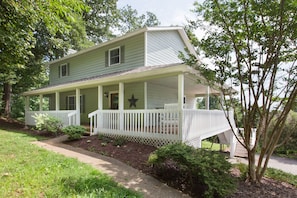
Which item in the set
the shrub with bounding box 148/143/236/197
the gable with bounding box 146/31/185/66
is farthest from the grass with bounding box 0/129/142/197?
the gable with bounding box 146/31/185/66

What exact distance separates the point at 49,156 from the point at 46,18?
3945 mm

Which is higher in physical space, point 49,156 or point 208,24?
point 208,24

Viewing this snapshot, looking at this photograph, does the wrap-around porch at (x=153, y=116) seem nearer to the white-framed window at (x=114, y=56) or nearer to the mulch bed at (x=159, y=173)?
the mulch bed at (x=159, y=173)

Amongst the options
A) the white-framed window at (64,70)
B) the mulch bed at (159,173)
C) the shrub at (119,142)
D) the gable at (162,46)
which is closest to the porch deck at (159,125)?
the shrub at (119,142)

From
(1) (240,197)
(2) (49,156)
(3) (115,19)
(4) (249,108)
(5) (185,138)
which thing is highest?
(3) (115,19)

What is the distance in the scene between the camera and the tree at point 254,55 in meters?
4.97

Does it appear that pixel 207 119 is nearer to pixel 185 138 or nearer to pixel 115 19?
pixel 185 138

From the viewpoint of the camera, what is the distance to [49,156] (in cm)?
600

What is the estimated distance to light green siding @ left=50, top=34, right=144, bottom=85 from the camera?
10.7 metres

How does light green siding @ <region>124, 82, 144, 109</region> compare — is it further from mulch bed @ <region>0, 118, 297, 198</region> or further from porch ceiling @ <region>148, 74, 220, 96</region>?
mulch bed @ <region>0, 118, 297, 198</region>

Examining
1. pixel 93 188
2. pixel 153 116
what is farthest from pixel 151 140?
pixel 93 188

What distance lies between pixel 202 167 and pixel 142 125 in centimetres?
385

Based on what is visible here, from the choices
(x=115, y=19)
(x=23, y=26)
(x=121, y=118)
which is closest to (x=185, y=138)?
(x=121, y=118)

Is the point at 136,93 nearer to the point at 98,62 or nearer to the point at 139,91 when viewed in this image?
the point at 139,91
